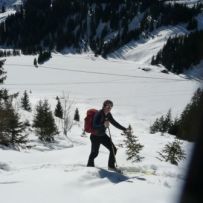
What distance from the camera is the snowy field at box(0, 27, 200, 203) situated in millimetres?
7863

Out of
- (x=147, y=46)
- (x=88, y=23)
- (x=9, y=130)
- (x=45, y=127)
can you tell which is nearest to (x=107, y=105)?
(x=9, y=130)

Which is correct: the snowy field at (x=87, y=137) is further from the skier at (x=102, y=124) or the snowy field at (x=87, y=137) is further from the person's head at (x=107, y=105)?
the person's head at (x=107, y=105)

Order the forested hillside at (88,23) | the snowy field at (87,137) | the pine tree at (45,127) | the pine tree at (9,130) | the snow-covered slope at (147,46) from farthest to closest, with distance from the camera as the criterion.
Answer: the forested hillside at (88,23)
the snow-covered slope at (147,46)
the pine tree at (45,127)
the pine tree at (9,130)
the snowy field at (87,137)

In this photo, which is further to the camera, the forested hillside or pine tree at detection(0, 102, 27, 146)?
the forested hillside

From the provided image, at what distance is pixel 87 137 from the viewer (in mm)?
43969

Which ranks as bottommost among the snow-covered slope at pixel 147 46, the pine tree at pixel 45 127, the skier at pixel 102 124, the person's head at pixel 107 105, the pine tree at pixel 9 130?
the pine tree at pixel 45 127

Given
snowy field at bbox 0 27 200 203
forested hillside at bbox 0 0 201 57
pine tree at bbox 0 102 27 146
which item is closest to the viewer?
snowy field at bbox 0 27 200 203

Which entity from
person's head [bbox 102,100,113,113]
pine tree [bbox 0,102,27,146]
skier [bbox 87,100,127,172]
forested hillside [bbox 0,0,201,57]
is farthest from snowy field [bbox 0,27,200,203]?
forested hillside [bbox 0,0,201,57]

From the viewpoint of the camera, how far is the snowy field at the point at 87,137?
25.8ft

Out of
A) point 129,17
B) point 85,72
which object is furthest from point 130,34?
point 85,72

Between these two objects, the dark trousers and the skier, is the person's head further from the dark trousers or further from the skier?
the dark trousers

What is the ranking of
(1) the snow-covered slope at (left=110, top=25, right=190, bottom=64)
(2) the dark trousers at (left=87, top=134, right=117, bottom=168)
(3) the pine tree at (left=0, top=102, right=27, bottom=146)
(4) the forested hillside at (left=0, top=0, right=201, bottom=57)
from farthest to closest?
(4) the forested hillside at (left=0, top=0, right=201, bottom=57) < (1) the snow-covered slope at (left=110, top=25, right=190, bottom=64) < (3) the pine tree at (left=0, top=102, right=27, bottom=146) < (2) the dark trousers at (left=87, top=134, right=117, bottom=168)

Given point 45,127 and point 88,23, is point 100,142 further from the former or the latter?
point 88,23

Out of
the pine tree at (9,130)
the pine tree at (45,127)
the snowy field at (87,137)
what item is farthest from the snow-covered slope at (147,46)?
the pine tree at (9,130)
